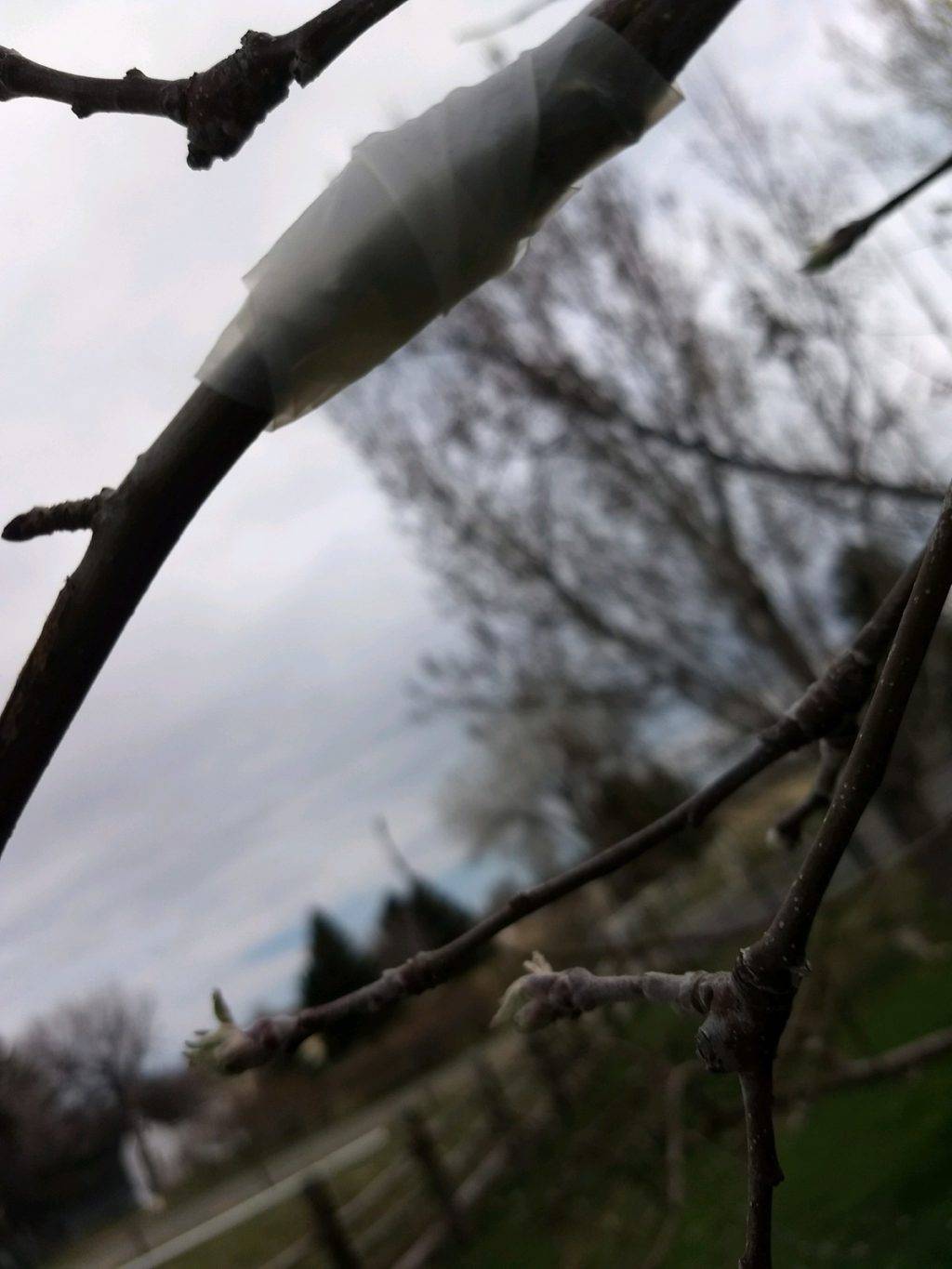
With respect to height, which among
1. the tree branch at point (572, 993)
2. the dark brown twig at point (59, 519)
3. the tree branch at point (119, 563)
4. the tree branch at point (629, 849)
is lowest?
the tree branch at point (572, 993)

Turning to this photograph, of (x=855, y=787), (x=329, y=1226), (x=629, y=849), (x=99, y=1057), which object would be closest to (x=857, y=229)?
(x=629, y=849)

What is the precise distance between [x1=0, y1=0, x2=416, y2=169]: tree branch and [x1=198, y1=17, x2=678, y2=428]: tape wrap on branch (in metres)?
0.04

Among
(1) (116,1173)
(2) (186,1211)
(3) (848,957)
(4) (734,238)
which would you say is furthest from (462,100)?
(4) (734,238)

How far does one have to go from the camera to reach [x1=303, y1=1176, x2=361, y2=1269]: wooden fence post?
160 inches

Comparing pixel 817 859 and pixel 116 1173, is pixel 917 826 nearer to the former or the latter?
pixel 116 1173

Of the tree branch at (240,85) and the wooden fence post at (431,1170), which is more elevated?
the tree branch at (240,85)

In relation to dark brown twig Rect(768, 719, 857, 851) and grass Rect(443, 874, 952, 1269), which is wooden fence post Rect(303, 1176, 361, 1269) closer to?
grass Rect(443, 874, 952, 1269)

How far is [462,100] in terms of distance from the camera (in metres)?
0.55

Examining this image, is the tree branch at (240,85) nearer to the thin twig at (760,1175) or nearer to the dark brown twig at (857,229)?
the thin twig at (760,1175)

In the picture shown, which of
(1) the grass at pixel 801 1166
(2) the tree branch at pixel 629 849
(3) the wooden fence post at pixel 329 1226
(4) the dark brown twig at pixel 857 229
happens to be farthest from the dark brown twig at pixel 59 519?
(3) the wooden fence post at pixel 329 1226

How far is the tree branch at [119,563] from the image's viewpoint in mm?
484

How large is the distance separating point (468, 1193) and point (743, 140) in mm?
Result: 4206

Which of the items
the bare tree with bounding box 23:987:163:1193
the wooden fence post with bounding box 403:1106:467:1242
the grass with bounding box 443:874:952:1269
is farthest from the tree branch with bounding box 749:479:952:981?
the wooden fence post with bounding box 403:1106:467:1242

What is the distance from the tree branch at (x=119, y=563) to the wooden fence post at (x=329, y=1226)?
154 inches
